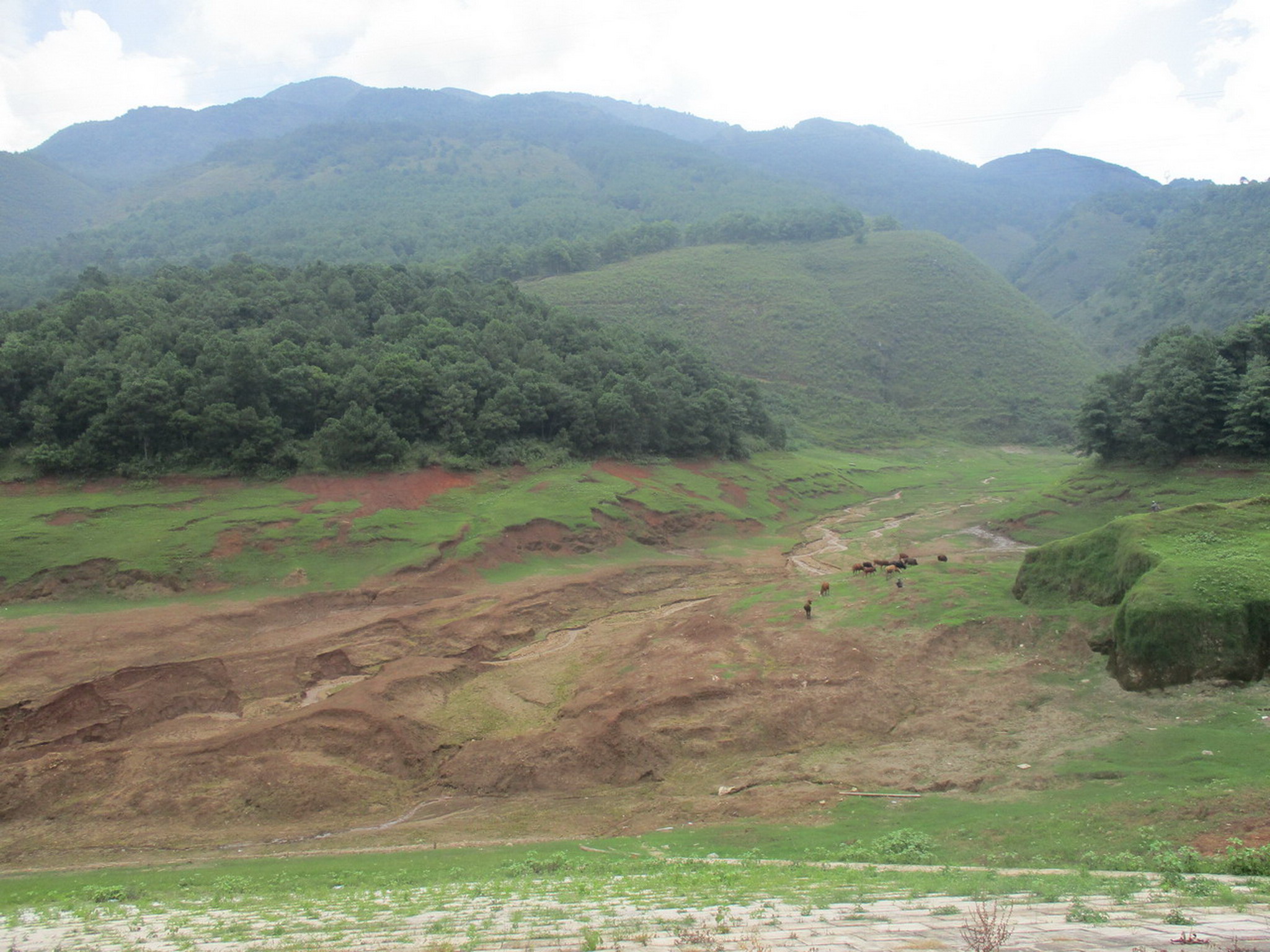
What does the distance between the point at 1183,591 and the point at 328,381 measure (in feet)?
143

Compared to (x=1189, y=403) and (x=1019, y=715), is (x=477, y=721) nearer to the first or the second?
(x=1019, y=715)

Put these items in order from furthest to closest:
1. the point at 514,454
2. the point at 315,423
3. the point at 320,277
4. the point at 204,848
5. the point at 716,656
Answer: the point at 320,277 → the point at 514,454 → the point at 315,423 → the point at 716,656 → the point at 204,848

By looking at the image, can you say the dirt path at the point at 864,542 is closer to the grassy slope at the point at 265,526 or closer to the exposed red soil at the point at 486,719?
the grassy slope at the point at 265,526

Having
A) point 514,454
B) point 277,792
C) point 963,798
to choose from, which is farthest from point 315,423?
point 963,798

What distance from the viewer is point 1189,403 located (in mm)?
40125

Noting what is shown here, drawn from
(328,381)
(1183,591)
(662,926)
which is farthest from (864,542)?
(662,926)

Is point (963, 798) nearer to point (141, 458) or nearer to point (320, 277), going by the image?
point (141, 458)

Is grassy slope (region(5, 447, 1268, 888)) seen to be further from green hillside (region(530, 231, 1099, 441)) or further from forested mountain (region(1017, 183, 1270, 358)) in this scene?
forested mountain (region(1017, 183, 1270, 358))

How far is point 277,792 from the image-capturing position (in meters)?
18.0

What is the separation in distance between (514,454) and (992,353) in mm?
89629

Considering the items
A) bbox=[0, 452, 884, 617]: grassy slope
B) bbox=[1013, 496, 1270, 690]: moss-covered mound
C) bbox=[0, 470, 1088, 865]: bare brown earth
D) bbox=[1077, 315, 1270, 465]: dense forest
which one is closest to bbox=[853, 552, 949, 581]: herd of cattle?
bbox=[0, 470, 1088, 865]: bare brown earth

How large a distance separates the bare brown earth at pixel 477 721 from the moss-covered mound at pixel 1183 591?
7.31 ft

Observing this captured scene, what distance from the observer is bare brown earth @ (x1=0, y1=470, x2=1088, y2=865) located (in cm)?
1669

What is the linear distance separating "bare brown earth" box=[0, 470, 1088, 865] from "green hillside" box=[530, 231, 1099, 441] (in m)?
69.9
